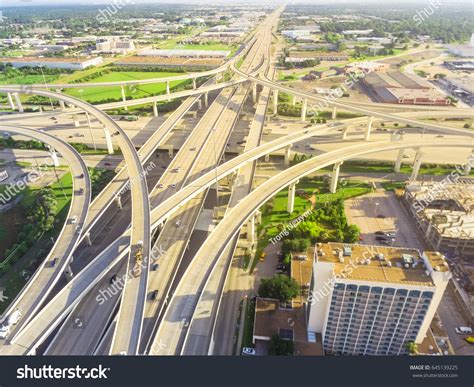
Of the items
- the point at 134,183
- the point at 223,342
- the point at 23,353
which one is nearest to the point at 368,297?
the point at 223,342

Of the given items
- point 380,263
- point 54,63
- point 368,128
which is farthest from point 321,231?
point 54,63

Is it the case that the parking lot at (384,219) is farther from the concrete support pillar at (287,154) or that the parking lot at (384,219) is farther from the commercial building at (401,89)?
the commercial building at (401,89)

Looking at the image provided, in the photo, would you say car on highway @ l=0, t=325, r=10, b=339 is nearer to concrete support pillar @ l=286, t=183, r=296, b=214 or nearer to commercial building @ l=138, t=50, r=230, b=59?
concrete support pillar @ l=286, t=183, r=296, b=214

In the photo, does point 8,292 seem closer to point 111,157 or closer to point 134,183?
point 134,183

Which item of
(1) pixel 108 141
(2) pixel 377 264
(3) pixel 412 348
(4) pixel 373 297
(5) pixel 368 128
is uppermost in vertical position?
(2) pixel 377 264

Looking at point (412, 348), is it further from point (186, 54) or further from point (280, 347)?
point (186, 54)

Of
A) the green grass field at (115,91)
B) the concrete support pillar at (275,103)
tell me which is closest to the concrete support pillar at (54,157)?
the green grass field at (115,91)
